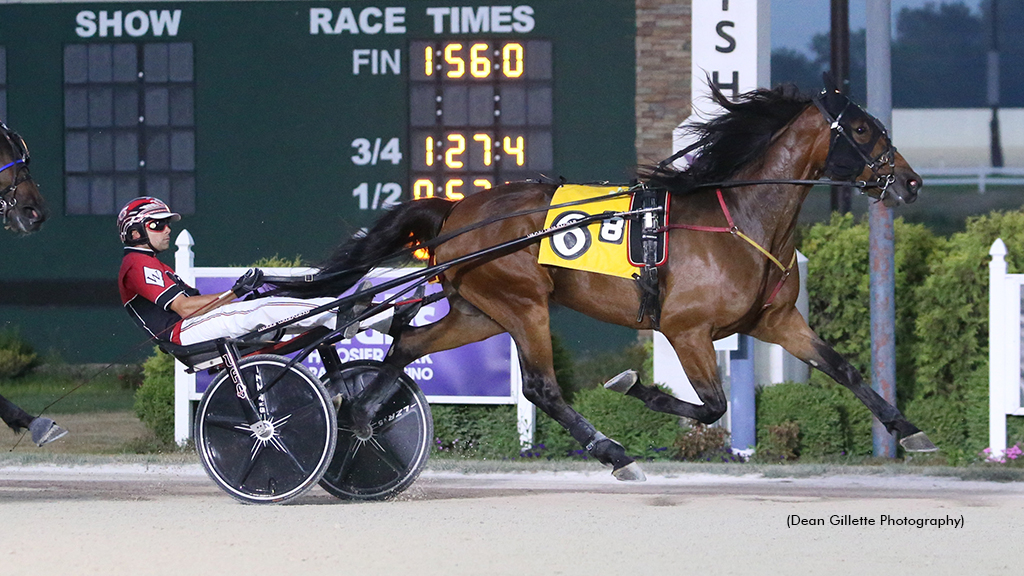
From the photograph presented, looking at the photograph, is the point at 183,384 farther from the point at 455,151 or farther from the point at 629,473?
the point at 629,473

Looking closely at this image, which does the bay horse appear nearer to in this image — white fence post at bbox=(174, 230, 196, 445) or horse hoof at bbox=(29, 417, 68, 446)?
horse hoof at bbox=(29, 417, 68, 446)

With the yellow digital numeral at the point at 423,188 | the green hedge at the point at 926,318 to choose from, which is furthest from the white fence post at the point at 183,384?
the green hedge at the point at 926,318

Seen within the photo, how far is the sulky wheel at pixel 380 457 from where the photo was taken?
6.06m

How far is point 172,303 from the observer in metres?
5.85

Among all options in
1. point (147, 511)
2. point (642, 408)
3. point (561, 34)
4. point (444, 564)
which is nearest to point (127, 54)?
point (561, 34)

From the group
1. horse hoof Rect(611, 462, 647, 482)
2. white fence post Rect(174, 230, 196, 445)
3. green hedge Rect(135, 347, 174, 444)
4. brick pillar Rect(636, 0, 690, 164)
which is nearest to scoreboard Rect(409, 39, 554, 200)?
brick pillar Rect(636, 0, 690, 164)

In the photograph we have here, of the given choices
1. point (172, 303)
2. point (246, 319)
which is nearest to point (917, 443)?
point (246, 319)

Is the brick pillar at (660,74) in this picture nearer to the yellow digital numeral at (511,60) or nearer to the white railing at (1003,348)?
the yellow digital numeral at (511,60)

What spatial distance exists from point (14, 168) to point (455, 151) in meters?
4.72

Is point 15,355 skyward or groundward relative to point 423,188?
groundward

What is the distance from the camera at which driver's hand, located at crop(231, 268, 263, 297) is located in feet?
19.7

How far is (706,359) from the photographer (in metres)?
5.80

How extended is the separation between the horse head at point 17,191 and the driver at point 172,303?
1.69ft

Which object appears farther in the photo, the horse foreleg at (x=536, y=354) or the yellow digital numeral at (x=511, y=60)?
the yellow digital numeral at (x=511, y=60)
